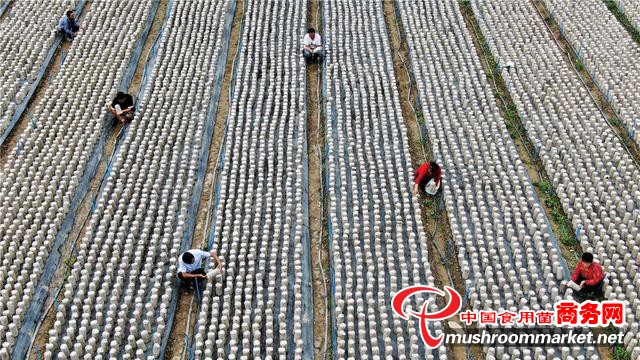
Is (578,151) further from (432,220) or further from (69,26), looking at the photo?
(69,26)

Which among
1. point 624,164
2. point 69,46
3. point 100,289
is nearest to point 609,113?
point 624,164

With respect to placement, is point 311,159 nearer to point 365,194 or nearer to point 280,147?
point 280,147

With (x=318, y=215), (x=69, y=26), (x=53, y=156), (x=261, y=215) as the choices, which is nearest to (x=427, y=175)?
(x=318, y=215)

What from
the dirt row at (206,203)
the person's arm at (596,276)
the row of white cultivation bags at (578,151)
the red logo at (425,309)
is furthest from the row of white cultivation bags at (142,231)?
the row of white cultivation bags at (578,151)

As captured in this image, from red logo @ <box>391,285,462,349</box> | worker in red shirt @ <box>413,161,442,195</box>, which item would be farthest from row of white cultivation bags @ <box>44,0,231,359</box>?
worker in red shirt @ <box>413,161,442,195</box>

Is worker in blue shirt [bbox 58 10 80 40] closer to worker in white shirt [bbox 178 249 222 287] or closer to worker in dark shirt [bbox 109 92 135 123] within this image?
worker in dark shirt [bbox 109 92 135 123]
